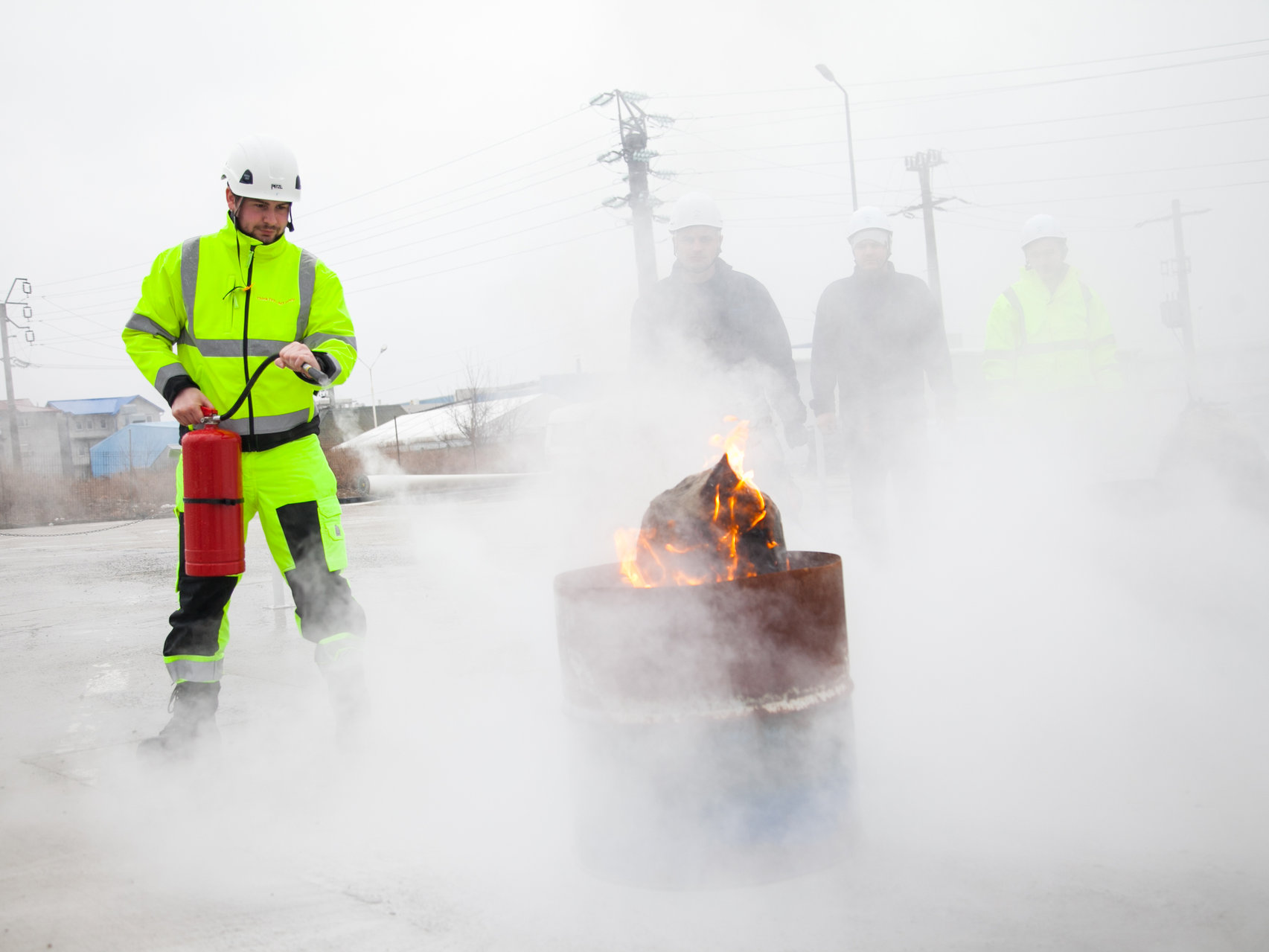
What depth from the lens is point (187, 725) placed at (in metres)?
3.12

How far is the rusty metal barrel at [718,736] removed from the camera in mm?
2213

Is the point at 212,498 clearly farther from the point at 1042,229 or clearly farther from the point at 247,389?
the point at 1042,229

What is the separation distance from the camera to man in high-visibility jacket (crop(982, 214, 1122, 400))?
5785 mm

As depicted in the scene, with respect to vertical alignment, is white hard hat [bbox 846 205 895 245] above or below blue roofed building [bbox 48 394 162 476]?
below

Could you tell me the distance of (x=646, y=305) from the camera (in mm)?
4855

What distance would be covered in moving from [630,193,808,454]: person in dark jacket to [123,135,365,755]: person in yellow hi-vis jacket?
1.83 metres

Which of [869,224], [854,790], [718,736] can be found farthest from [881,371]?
[718,736]

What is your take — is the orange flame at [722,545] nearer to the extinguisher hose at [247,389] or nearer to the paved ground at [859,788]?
the paved ground at [859,788]

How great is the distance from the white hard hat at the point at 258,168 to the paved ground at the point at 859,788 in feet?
6.15

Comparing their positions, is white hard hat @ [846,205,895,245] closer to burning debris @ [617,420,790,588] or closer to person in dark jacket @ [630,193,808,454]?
person in dark jacket @ [630,193,808,454]

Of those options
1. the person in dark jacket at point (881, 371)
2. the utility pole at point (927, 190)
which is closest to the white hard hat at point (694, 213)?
the person in dark jacket at point (881, 371)

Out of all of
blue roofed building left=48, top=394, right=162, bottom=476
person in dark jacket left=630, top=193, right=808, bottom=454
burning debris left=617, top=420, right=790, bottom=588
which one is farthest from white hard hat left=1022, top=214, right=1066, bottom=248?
blue roofed building left=48, top=394, right=162, bottom=476

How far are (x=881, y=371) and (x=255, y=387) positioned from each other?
3.59 metres

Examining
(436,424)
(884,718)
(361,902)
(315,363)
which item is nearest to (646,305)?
(315,363)
